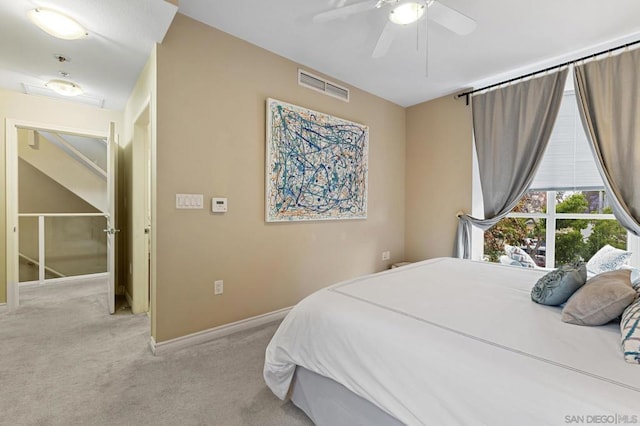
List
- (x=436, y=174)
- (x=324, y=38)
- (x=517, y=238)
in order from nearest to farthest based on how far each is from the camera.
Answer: (x=324, y=38), (x=517, y=238), (x=436, y=174)

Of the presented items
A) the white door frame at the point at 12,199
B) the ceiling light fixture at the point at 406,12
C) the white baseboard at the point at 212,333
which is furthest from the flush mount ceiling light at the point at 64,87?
the ceiling light fixture at the point at 406,12

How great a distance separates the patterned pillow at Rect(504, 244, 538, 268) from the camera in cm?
317

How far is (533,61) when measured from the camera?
2.89 metres

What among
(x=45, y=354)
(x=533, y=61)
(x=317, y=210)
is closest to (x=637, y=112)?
(x=533, y=61)

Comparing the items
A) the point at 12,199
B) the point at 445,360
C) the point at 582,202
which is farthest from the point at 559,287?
the point at 12,199

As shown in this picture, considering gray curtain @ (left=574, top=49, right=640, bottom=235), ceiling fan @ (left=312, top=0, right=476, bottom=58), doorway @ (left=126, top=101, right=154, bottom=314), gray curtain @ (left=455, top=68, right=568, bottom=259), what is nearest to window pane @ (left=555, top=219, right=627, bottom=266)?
gray curtain @ (left=574, top=49, right=640, bottom=235)

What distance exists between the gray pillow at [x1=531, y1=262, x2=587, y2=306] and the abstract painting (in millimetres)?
2093

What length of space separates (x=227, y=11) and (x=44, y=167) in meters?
4.51

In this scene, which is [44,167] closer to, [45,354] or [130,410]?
[45,354]

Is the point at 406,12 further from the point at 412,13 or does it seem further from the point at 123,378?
the point at 123,378

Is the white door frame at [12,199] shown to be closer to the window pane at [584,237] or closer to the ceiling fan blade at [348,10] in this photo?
the ceiling fan blade at [348,10]

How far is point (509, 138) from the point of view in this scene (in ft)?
10.3

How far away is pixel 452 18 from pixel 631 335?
74.1 inches

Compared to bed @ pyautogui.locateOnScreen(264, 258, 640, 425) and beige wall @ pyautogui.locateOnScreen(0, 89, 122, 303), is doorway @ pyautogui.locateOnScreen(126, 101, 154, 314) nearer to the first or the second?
beige wall @ pyautogui.locateOnScreen(0, 89, 122, 303)
